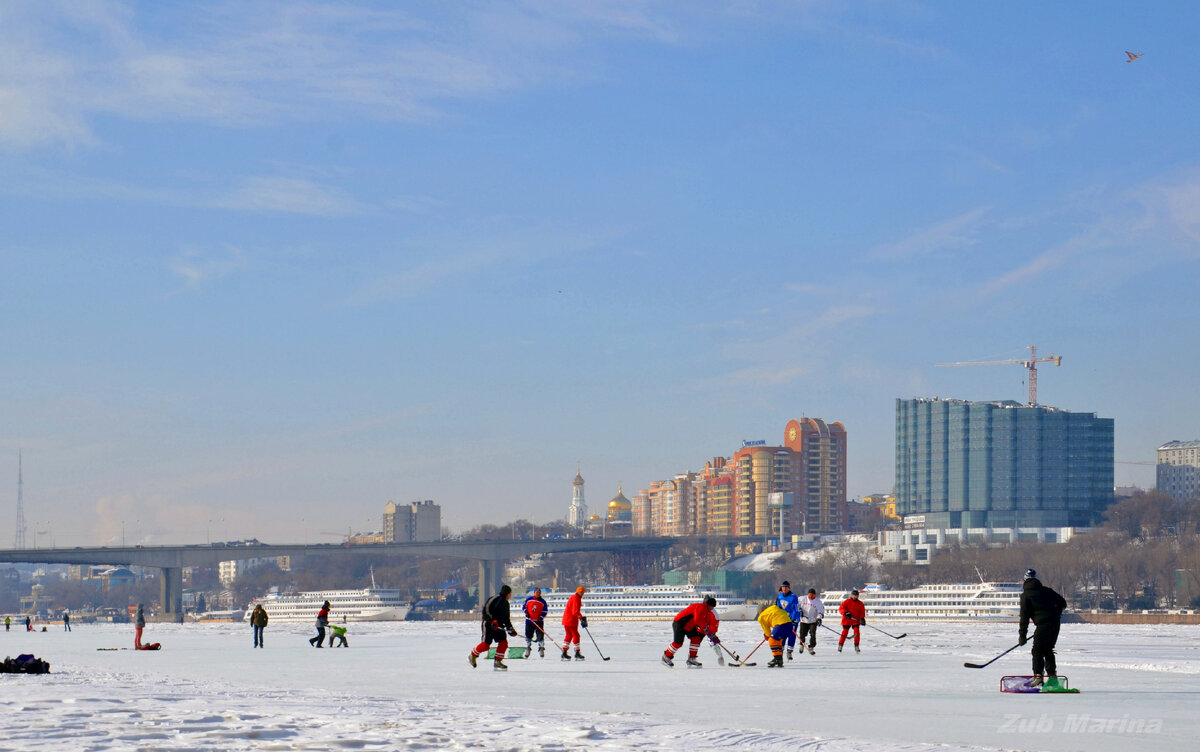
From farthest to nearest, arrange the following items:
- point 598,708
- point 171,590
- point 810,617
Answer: point 171,590 → point 810,617 → point 598,708

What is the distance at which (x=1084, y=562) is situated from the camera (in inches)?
6555

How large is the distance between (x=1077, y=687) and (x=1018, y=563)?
16262cm

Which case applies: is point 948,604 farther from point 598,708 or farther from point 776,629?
point 598,708

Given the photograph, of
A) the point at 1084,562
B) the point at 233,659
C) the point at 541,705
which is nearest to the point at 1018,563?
the point at 1084,562

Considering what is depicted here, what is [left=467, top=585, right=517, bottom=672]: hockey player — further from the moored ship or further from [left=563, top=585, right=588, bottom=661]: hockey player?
the moored ship

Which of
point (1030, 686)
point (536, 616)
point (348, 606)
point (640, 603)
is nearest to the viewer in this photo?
point (1030, 686)

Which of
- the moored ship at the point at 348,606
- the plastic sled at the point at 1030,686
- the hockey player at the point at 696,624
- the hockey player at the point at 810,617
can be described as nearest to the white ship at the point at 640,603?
the moored ship at the point at 348,606

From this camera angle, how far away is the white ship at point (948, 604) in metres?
138

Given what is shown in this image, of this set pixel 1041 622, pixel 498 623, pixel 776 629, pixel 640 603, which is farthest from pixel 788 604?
pixel 640 603

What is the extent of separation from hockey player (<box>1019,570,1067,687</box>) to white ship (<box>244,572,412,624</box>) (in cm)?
16271

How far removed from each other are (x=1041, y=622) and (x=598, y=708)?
6581 mm

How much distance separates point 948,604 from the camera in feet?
464

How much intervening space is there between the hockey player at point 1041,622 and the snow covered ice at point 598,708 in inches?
28.0

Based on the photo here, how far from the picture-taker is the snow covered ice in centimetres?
1429
